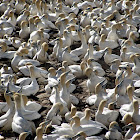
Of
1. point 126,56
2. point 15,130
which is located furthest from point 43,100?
point 126,56

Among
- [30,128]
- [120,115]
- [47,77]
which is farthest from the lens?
[47,77]

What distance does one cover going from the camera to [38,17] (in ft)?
50.1

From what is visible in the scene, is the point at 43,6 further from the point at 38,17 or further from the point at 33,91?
the point at 33,91

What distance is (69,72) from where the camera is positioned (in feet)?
37.1

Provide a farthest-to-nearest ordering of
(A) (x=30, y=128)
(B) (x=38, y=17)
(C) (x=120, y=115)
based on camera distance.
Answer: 1. (B) (x=38, y=17)
2. (C) (x=120, y=115)
3. (A) (x=30, y=128)

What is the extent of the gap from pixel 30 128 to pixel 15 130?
347mm

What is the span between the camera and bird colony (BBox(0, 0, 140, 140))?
888 cm

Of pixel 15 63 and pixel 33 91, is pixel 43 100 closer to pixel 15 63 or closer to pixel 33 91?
pixel 33 91

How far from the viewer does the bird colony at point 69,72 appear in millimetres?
8883

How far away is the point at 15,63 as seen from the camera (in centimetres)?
1220

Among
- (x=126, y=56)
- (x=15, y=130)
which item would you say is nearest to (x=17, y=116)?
(x=15, y=130)

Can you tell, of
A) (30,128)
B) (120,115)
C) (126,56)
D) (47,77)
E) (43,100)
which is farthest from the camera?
(126,56)

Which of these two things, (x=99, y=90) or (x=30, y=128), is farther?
(x=99, y=90)

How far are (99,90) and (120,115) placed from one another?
2.73 ft
